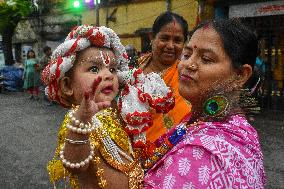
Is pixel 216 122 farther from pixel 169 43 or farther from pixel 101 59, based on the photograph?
pixel 169 43

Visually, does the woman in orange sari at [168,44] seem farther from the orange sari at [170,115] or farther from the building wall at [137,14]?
the building wall at [137,14]

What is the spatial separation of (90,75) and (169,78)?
135 centimetres

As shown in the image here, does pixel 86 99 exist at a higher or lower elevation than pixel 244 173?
higher

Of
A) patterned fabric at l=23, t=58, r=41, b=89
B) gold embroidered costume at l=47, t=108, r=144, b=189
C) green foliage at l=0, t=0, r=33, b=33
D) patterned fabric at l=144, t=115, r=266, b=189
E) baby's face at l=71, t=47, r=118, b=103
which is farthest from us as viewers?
green foliage at l=0, t=0, r=33, b=33

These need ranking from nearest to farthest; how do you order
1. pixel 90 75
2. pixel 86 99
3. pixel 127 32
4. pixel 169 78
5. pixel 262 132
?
1. pixel 86 99
2. pixel 90 75
3. pixel 169 78
4. pixel 262 132
5. pixel 127 32

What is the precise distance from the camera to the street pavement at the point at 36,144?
552 cm

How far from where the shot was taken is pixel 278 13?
38.6 ft

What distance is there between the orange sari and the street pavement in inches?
106

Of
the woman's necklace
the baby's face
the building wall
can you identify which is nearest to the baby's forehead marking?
the baby's face

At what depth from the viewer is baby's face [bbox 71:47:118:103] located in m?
1.87

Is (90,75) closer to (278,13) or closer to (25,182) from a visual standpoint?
(25,182)

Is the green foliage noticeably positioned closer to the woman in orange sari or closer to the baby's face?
the woman in orange sari

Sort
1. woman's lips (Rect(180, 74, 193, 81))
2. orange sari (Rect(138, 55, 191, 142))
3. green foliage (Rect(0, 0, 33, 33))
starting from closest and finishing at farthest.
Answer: woman's lips (Rect(180, 74, 193, 81)) < orange sari (Rect(138, 55, 191, 142)) < green foliage (Rect(0, 0, 33, 33))

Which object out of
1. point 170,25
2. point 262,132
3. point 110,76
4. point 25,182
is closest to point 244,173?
point 110,76
